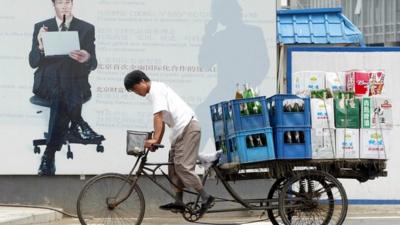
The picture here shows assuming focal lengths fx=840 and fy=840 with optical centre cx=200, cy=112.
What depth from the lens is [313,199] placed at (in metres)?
9.33

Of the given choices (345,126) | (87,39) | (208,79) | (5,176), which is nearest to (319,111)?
(345,126)

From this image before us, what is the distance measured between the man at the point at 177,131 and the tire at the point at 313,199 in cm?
92

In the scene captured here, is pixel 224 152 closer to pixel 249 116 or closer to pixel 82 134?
pixel 249 116

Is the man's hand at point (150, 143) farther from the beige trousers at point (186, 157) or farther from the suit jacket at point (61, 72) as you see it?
the suit jacket at point (61, 72)

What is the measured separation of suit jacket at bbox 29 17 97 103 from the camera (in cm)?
1216

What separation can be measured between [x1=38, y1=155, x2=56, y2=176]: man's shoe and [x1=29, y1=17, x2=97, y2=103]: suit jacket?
898 millimetres

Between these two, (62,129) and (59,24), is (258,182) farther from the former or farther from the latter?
(59,24)

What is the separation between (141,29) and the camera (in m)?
12.3

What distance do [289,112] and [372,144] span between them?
102 cm

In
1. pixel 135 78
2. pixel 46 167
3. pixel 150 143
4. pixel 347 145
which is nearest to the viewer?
pixel 150 143

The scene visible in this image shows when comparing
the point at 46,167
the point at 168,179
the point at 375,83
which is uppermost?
the point at 375,83

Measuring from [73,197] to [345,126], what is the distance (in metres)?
4.58

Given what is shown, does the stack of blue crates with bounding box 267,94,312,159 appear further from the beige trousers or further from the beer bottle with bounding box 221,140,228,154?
the beige trousers

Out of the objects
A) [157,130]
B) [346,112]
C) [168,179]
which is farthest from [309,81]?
[157,130]
